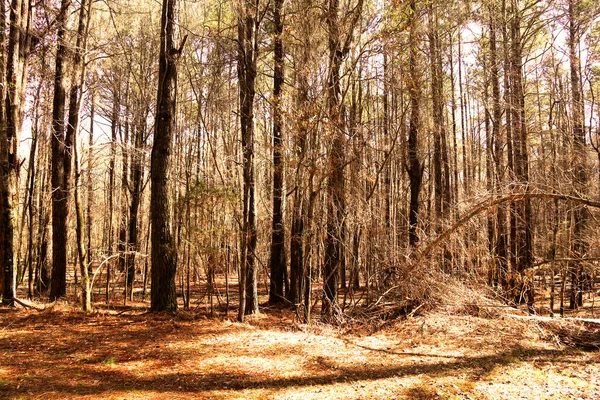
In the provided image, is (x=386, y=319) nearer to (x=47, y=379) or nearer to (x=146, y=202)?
(x=47, y=379)

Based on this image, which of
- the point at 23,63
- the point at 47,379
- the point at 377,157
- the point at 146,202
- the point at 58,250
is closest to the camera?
the point at 47,379

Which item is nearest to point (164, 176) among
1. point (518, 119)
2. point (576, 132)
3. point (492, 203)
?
point (492, 203)

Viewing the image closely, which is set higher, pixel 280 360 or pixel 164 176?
pixel 164 176

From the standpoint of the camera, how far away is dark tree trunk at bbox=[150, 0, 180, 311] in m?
7.45

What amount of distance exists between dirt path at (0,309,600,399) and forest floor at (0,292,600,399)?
2 cm

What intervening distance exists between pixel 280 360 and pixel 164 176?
14.9ft

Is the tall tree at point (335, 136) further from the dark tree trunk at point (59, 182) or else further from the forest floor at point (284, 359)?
the dark tree trunk at point (59, 182)

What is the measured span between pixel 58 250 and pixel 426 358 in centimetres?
952

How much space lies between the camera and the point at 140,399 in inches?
145

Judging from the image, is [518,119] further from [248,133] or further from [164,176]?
[164,176]

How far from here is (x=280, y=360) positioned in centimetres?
506

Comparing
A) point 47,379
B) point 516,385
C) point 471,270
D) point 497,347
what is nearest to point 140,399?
point 47,379

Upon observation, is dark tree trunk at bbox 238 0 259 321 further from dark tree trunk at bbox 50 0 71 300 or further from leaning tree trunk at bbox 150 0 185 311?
dark tree trunk at bbox 50 0 71 300

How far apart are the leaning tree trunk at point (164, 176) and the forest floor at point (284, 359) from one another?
0.60 meters
